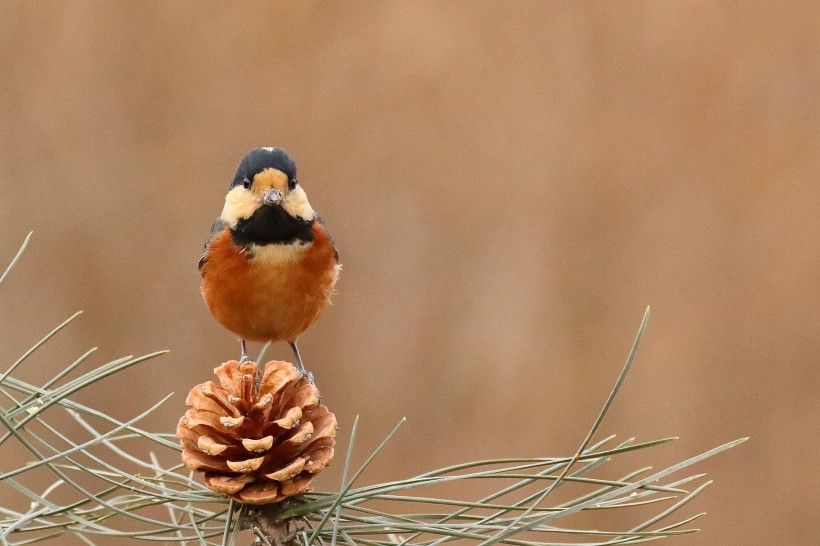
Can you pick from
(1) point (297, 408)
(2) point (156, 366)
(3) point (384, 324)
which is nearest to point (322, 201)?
(3) point (384, 324)

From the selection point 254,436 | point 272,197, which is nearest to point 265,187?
point 272,197

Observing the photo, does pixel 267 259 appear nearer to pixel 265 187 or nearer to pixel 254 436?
pixel 265 187

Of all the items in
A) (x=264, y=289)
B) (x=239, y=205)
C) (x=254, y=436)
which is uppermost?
(x=239, y=205)

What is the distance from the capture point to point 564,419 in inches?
72.1

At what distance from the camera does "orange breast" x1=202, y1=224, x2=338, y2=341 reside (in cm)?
99

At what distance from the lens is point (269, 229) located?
1.03 meters

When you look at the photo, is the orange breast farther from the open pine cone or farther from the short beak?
the open pine cone

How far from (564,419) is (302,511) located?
1.28 metres

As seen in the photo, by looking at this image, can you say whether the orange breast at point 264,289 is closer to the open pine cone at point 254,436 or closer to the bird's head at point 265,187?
the bird's head at point 265,187

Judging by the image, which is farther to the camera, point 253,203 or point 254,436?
point 253,203

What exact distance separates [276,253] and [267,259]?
0.01 m

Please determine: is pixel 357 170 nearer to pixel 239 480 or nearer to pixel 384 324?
pixel 384 324

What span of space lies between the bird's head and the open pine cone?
36 cm

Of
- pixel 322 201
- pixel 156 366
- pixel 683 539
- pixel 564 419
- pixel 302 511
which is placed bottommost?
pixel 302 511
